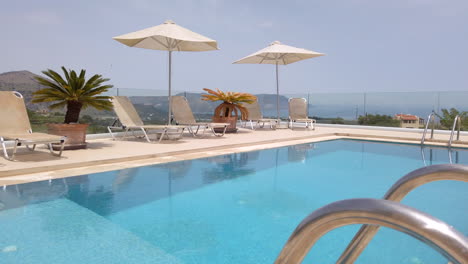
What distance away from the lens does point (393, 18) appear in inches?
1319

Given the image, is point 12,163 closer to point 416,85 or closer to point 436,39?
point 436,39

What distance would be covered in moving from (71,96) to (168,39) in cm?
365

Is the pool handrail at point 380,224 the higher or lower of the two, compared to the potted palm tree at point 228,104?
lower

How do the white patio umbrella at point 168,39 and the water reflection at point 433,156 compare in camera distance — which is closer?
the water reflection at point 433,156

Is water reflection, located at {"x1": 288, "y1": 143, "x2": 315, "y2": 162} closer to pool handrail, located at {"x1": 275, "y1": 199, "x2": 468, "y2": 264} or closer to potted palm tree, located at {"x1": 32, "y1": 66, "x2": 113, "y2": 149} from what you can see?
potted palm tree, located at {"x1": 32, "y1": 66, "x2": 113, "y2": 149}

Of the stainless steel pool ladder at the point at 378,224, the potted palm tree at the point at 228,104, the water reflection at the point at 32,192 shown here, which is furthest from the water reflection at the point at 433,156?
the stainless steel pool ladder at the point at 378,224

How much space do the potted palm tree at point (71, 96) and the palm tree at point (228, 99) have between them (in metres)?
3.87

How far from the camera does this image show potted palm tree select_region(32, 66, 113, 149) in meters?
6.21

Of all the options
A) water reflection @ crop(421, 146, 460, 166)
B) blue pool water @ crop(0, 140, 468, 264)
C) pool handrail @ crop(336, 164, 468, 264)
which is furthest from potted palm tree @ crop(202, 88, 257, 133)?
pool handrail @ crop(336, 164, 468, 264)

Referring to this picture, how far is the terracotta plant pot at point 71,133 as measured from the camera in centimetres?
618

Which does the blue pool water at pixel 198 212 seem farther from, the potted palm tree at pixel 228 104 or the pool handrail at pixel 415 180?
the potted palm tree at pixel 228 104

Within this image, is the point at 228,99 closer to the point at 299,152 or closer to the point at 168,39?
the point at 168,39

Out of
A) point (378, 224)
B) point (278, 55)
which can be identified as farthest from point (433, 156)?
point (378, 224)

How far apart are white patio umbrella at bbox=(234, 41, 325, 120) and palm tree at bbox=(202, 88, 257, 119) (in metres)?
2.21
